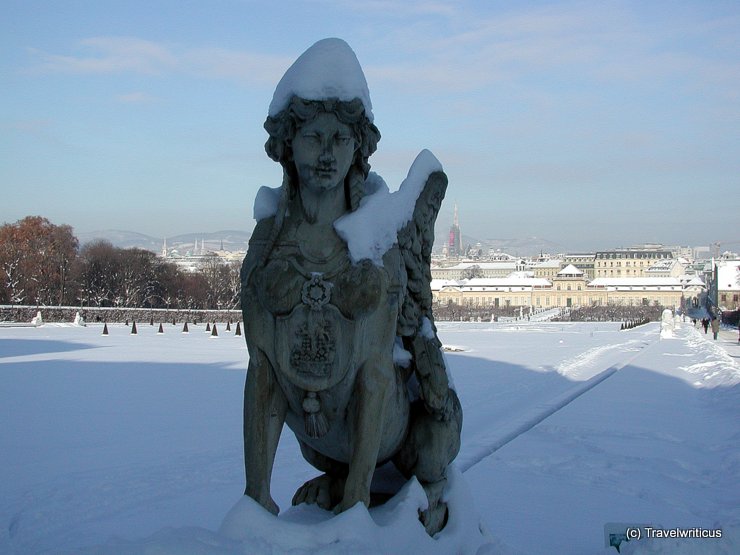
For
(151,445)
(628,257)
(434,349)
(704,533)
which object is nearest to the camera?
(434,349)

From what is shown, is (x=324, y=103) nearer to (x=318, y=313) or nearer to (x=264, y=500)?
(x=318, y=313)

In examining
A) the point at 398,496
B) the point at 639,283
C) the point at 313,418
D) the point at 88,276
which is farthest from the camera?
the point at 639,283

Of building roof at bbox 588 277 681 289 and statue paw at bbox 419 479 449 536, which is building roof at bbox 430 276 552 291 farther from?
statue paw at bbox 419 479 449 536

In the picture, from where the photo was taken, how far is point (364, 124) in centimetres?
317

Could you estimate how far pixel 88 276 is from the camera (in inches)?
2336

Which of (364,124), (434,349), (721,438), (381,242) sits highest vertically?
(364,124)

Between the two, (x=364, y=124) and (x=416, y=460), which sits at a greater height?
(x=364, y=124)

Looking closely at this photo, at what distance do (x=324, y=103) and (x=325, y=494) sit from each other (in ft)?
5.45

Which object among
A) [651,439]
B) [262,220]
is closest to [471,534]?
[262,220]

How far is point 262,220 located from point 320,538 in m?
1.22

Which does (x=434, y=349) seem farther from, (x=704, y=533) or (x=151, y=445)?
(x=151, y=445)

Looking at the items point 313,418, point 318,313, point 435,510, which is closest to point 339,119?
point 318,313

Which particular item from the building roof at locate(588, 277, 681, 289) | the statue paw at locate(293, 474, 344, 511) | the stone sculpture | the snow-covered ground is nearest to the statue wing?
the stone sculpture

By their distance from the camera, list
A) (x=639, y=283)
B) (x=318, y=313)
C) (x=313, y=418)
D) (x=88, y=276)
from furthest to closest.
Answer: (x=639, y=283) → (x=88, y=276) → (x=313, y=418) → (x=318, y=313)
